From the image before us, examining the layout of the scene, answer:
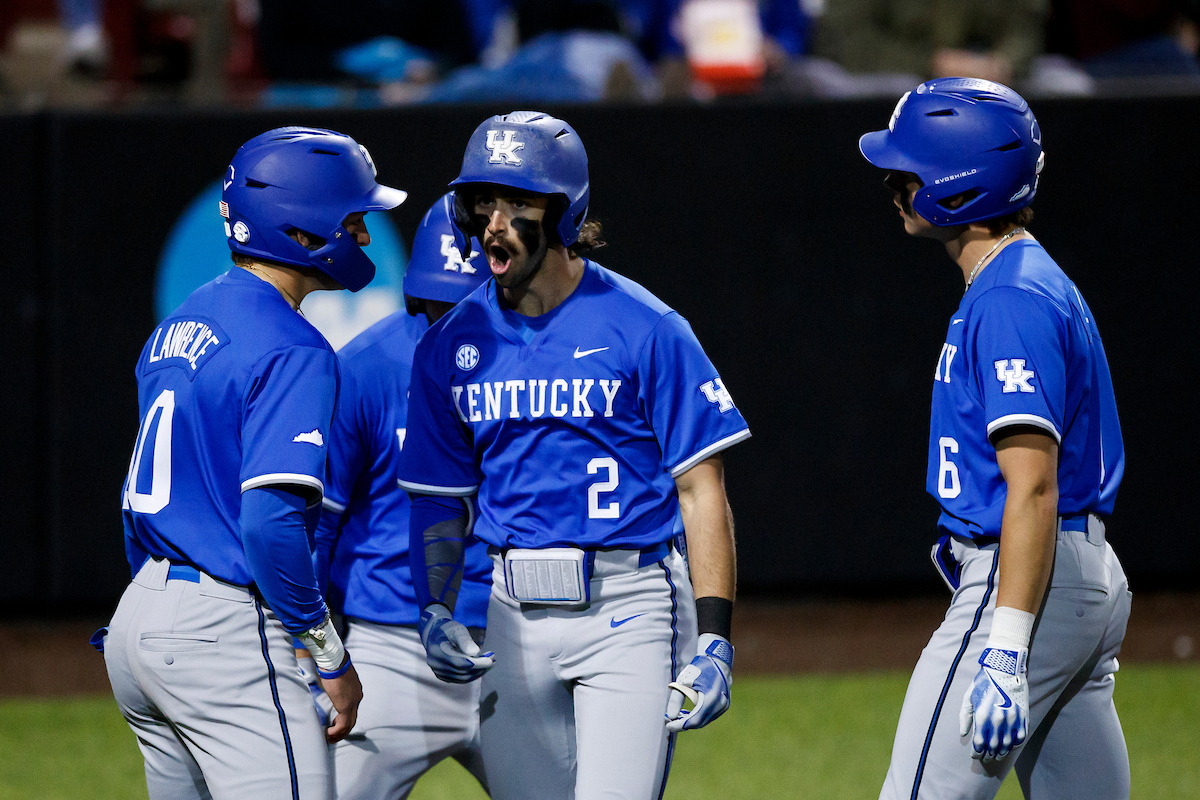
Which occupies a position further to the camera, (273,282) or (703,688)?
(273,282)

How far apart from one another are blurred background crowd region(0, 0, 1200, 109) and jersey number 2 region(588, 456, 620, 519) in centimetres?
368

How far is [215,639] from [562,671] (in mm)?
803

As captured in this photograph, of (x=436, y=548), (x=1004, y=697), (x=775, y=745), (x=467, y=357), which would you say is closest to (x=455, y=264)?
(x=467, y=357)

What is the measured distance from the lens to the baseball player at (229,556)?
117 inches

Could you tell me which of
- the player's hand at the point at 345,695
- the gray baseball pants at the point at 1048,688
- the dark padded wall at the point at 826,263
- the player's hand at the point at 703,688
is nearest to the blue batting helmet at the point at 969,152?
the gray baseball pants at the point at 1048,688

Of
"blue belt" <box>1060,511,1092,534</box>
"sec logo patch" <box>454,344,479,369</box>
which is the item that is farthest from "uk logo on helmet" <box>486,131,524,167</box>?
"blue belt" <box>1060,511,1092,534</box>

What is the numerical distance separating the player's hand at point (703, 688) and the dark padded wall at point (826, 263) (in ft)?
11.3

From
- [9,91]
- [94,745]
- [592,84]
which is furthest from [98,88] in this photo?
[94,745]

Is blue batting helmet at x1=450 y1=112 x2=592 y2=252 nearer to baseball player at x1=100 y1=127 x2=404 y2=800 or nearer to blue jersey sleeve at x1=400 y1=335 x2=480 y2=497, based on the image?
blue jersey sleeve at x1=400 y1=335 x2=480 y2=497

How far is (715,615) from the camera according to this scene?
3225mm

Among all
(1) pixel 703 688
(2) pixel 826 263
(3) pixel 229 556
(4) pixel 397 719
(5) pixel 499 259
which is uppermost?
(5) pixel 499 259

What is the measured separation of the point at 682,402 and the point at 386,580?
100 centimetres

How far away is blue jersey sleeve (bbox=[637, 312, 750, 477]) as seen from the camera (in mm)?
3264

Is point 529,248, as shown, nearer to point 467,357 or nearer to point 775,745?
point 467,357
